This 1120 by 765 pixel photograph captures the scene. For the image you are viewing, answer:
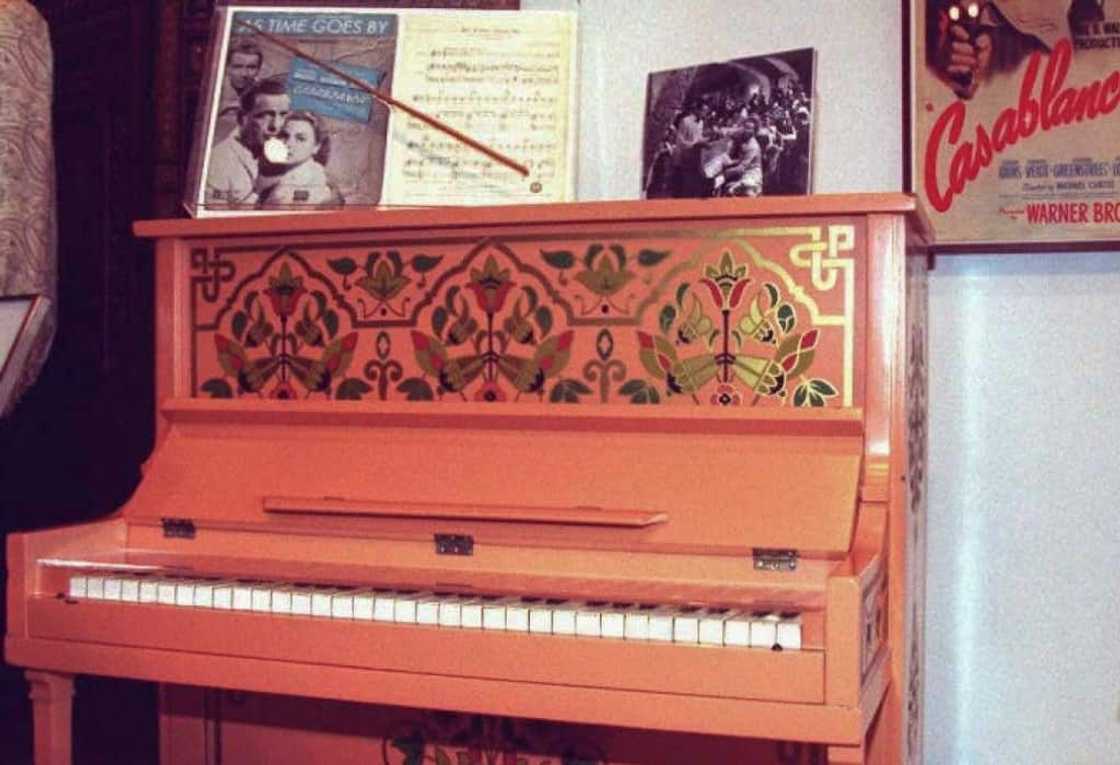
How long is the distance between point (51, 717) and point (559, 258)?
126 cm

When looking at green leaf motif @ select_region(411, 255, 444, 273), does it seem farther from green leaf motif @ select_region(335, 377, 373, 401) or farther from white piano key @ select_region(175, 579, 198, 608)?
white piano key @ select_region(175, 579, 198, 608)

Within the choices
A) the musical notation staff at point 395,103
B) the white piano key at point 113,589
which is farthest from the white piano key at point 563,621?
the musical notation staff at point 395,103

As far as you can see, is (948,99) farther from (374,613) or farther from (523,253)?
(374,613)

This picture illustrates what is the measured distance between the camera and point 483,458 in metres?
2.61

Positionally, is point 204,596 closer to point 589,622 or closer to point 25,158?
point 589,622

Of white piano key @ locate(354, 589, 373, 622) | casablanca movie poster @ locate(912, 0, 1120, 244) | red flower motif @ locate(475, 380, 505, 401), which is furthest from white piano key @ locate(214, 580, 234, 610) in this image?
casablanca movie poster @ locate(912, 0, 1120, 244)

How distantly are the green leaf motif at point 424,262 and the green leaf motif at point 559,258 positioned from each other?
21 cm

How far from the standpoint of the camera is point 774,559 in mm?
2338

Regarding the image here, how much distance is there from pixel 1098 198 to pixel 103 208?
2.56 metres

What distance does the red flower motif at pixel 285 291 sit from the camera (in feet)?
9.34

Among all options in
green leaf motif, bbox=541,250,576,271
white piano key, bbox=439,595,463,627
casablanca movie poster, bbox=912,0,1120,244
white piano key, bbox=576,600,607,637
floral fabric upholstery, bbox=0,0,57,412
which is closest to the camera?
white piano key, bbox=576,600,607,637

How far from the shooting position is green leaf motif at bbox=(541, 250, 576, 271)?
8.70ft

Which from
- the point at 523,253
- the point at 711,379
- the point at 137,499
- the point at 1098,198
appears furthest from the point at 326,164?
the point at 1098,198

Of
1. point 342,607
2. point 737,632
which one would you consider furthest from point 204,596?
point 737,632
